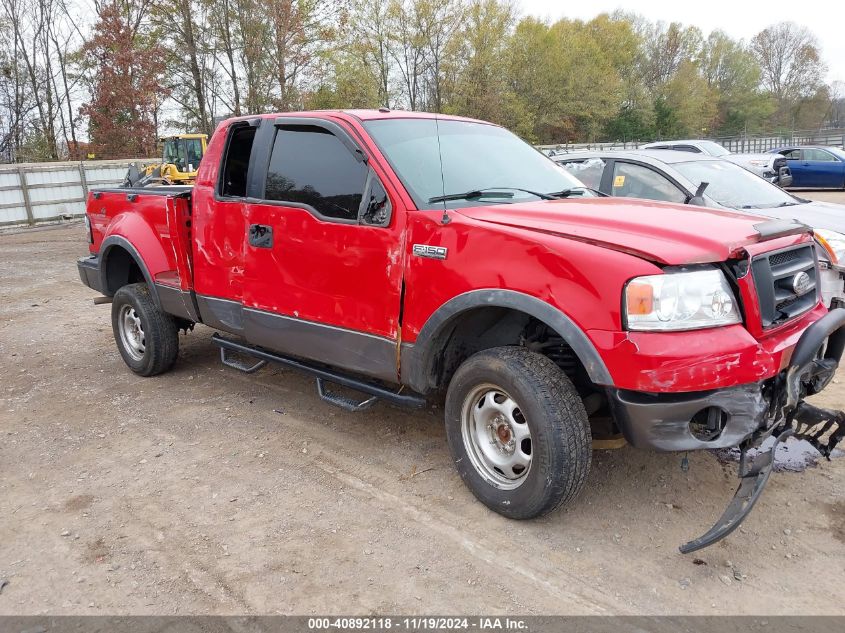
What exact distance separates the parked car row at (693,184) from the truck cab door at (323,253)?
3414 mm

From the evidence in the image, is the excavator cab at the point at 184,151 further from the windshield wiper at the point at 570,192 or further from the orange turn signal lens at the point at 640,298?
the orange turn signal lens at the point at 640,298

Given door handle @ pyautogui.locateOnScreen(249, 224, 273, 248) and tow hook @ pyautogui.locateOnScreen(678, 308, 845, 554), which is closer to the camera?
tow hook @ pyautogui.locateOnScreen(678, 308, 845, 554)

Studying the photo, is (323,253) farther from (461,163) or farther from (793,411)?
(793,411)

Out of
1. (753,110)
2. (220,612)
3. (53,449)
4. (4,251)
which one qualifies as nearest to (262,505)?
(220,612)

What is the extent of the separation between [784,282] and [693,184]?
3.76 m

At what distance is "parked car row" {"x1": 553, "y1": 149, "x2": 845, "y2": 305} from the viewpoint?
653 centimetres

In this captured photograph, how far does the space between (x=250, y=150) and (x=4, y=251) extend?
13749 mm

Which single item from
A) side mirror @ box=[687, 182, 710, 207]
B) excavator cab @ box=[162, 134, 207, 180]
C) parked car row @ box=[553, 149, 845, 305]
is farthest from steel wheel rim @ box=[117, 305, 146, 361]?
excavator cab @ box=[162, 134, 207, 180]

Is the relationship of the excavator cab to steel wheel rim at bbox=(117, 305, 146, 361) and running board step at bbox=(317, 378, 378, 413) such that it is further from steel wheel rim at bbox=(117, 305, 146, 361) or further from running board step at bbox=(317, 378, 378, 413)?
running board step at bbox=(317, 378, 378, 413)

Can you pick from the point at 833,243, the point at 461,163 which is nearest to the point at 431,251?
the point at 461,163

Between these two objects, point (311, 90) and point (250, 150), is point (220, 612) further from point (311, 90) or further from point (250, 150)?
point (311, 90)

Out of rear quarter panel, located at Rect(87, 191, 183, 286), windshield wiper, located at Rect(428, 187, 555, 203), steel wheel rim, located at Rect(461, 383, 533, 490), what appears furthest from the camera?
rear quarter panel, located at Rect(87, 191, 183, 286)

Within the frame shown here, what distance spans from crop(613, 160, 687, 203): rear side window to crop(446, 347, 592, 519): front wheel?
13.2 feet

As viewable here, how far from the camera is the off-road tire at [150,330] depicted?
18.3 feet
